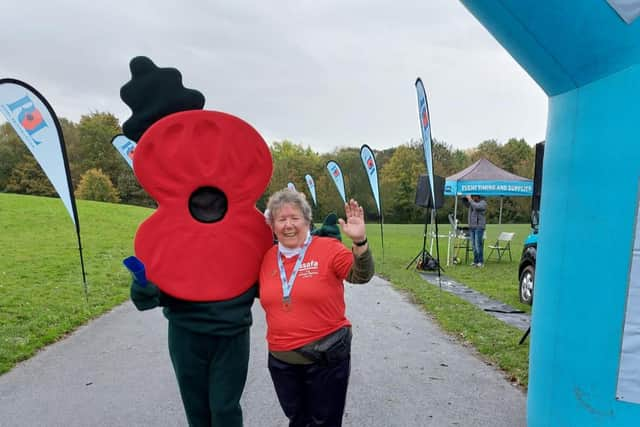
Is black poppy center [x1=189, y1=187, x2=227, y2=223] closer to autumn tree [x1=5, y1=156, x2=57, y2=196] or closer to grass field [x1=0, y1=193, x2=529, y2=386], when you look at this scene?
grass field [x1=0, y1=193, x2=529, y2=386]

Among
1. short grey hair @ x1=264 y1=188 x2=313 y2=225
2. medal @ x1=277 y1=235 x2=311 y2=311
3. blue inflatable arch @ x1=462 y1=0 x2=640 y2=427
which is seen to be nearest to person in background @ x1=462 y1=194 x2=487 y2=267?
blue inflatable arch @ x1=462 y1=0 x2=640 y2=427

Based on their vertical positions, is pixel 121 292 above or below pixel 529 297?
below

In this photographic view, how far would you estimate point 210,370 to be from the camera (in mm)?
2250

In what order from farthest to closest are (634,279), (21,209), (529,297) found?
(21,209), (529,297), (634,279)

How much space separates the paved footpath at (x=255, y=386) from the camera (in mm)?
3289

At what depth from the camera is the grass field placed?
494 cm

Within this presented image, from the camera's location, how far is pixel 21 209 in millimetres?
19234

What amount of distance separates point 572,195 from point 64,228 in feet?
59.4

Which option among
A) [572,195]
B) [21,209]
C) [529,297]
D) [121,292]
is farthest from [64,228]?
[572,195]

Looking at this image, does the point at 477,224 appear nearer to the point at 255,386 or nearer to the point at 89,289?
the point at 89,289

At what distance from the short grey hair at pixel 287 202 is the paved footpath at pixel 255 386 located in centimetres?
175

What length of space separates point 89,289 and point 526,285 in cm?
749

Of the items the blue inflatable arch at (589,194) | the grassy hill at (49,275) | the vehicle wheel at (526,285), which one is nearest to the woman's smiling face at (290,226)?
the blue inflatable arch at (589,194)

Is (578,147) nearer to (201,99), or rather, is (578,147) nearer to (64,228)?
(201,99)
